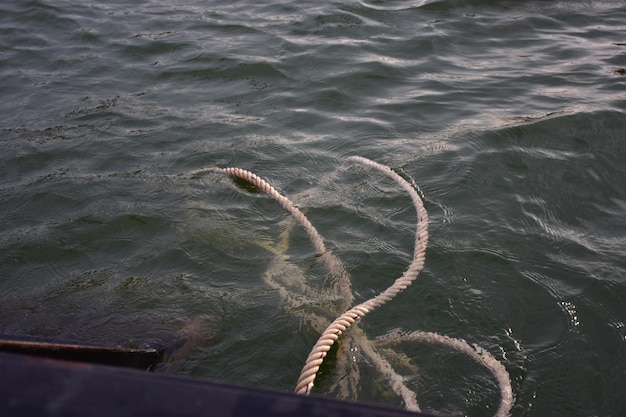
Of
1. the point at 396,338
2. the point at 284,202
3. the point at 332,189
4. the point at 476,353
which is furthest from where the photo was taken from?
the point at 332,189

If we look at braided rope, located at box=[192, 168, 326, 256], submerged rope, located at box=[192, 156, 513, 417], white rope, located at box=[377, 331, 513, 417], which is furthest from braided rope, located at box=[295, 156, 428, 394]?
braided rope, located at box=[192, 168, 326, 256]

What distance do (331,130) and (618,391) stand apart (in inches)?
109

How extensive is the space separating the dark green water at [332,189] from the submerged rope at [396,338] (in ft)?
0.19

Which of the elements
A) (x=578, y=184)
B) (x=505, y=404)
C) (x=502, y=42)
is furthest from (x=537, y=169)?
(x=502, y=42)

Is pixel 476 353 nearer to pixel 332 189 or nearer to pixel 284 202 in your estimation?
pixel 284 202

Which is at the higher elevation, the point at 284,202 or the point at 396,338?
the point at 284,202

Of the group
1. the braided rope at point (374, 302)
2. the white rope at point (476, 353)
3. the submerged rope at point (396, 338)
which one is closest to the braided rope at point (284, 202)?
the submerged rope at point (396, 338)

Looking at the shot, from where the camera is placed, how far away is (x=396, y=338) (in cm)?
268

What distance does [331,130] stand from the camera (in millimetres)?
4465

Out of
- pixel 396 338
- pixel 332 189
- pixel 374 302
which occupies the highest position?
pixel 332 189

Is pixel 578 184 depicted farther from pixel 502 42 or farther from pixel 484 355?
pixel 502 42

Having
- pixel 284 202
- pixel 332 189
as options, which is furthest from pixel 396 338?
pixel 332 189

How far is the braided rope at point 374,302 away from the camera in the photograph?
2.23m

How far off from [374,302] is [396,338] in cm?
20
